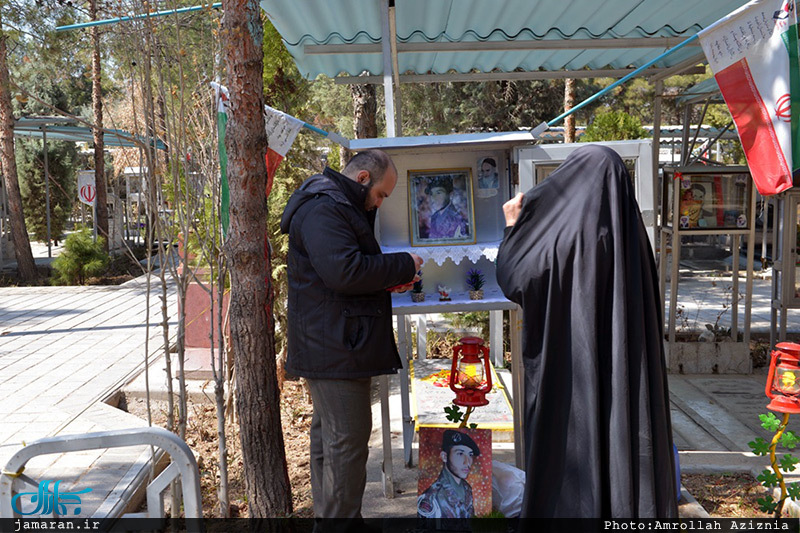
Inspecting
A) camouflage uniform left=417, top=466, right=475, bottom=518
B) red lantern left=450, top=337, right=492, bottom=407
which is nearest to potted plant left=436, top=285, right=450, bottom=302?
red lantern left=450, top=337, right=492, bottom=407

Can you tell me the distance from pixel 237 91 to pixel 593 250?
184 centimetres

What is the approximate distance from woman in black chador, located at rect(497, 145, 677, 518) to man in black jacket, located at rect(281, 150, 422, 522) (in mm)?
623

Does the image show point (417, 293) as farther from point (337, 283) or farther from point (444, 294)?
point (337, 283)

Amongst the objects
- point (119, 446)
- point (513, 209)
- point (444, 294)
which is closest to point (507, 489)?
point (444, 294)

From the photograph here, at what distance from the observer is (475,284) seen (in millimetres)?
4098

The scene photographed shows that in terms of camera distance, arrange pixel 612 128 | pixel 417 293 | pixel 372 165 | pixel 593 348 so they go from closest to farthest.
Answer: pixel 593 348, pixel 372 165, pixel 417 293, pixel 612 128

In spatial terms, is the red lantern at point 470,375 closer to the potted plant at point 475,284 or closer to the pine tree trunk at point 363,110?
the potted plant at point 475,284

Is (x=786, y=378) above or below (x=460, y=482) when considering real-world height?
above

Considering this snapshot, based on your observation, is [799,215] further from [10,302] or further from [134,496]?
[10,302]

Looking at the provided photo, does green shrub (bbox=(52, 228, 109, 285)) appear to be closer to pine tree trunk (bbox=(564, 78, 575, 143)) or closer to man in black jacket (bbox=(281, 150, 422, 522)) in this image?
pine tree trunk (bbox=(564, 78, 575, 143))

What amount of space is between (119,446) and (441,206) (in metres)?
2.54

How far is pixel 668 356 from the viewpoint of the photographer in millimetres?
6996

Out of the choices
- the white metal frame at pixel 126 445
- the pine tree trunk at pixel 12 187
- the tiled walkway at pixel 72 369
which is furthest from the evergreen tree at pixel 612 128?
the white metal frame at pixel 126 445

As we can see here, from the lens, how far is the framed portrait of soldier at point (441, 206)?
14.2ft
